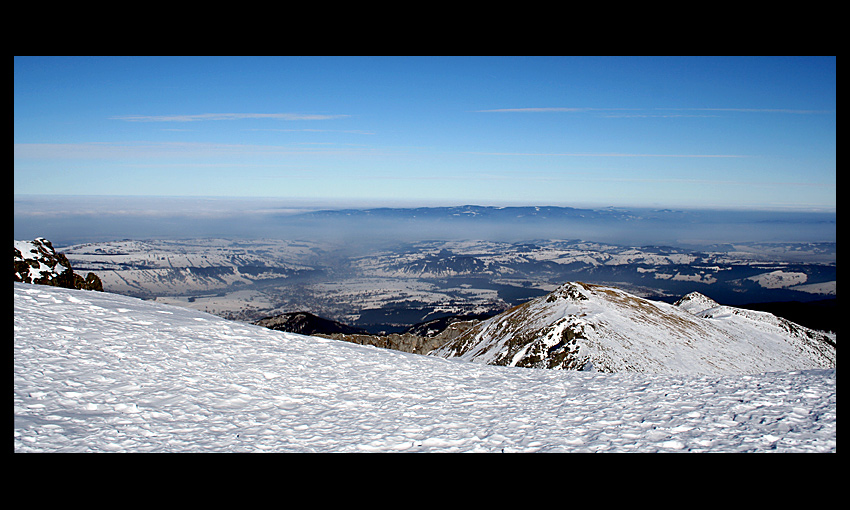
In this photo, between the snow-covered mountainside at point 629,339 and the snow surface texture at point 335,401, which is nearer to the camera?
the snow surface texture at point 335,401

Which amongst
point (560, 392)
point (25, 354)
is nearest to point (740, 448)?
point (560, 392)

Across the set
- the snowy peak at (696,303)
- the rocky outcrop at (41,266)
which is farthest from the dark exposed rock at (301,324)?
the snowy peak at (696,303)

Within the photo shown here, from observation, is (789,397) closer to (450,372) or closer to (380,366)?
(450,372)

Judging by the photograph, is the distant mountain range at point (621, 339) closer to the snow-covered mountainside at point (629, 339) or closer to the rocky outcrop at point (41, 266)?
the snow-covered mountainside at point (629, 339)

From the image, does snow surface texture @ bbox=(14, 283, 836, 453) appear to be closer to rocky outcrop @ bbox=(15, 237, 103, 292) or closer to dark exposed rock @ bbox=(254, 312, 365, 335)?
rocky outcrop @ bbox=(15, 237, 103, 292)

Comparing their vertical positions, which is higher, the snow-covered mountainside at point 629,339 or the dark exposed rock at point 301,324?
the snow-covered mountainside at point 629,339

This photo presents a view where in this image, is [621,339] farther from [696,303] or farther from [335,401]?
[696,303]

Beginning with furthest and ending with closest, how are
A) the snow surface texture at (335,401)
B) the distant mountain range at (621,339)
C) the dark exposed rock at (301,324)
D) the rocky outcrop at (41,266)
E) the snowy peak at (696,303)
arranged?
the dark exposed rock at (301,324)
the snowy peak at (696,303)
the distant mountain range at (621,339)
the rocky outcrop at (41,266)
the snow surface texture at (335,401)
